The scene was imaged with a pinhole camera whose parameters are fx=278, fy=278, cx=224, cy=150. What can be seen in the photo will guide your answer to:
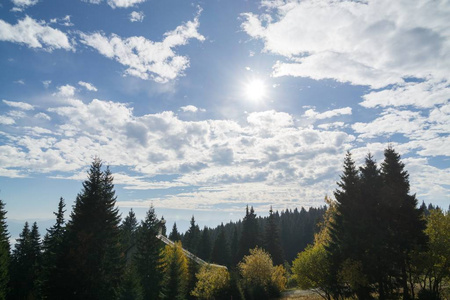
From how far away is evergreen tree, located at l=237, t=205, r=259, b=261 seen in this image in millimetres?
74375

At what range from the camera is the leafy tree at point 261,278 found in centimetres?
4488

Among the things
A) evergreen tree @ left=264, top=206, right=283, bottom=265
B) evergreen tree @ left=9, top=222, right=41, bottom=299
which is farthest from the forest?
evergreen tree @ left=264, top=206, right=283, bottom=265

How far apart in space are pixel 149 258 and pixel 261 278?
19229mm

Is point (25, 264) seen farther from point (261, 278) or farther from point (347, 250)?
point (347, 250)

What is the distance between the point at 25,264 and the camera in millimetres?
52188

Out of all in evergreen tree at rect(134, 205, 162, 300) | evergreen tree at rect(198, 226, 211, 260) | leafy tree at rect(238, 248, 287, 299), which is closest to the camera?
evergreen tree at rect(134, 205, 162, 300)

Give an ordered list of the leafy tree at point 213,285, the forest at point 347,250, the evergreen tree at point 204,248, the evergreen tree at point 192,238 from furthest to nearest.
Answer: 1. the evergreen tree at point 192,238
2. the evergreen tree at point 204,248
3. the leafy tree at point 213,285
4. the forest at point 347,250

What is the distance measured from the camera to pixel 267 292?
149 ft

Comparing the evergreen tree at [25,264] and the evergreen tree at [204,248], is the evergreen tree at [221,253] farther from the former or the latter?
the evergreen tree at [25,264]

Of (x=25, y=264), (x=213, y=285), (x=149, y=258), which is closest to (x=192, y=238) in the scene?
(x=25, y=264)

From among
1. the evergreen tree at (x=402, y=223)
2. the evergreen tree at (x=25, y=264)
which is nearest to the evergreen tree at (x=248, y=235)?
the evergreen tree at (x=25, y=264)

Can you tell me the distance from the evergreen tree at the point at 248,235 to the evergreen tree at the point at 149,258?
3762 centimetres

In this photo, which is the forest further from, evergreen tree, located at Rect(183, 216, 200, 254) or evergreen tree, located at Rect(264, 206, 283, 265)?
evergreen tree, located at Rect(183, 216, 200, 254)

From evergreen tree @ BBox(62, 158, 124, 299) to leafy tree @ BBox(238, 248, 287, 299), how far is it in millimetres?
23480
